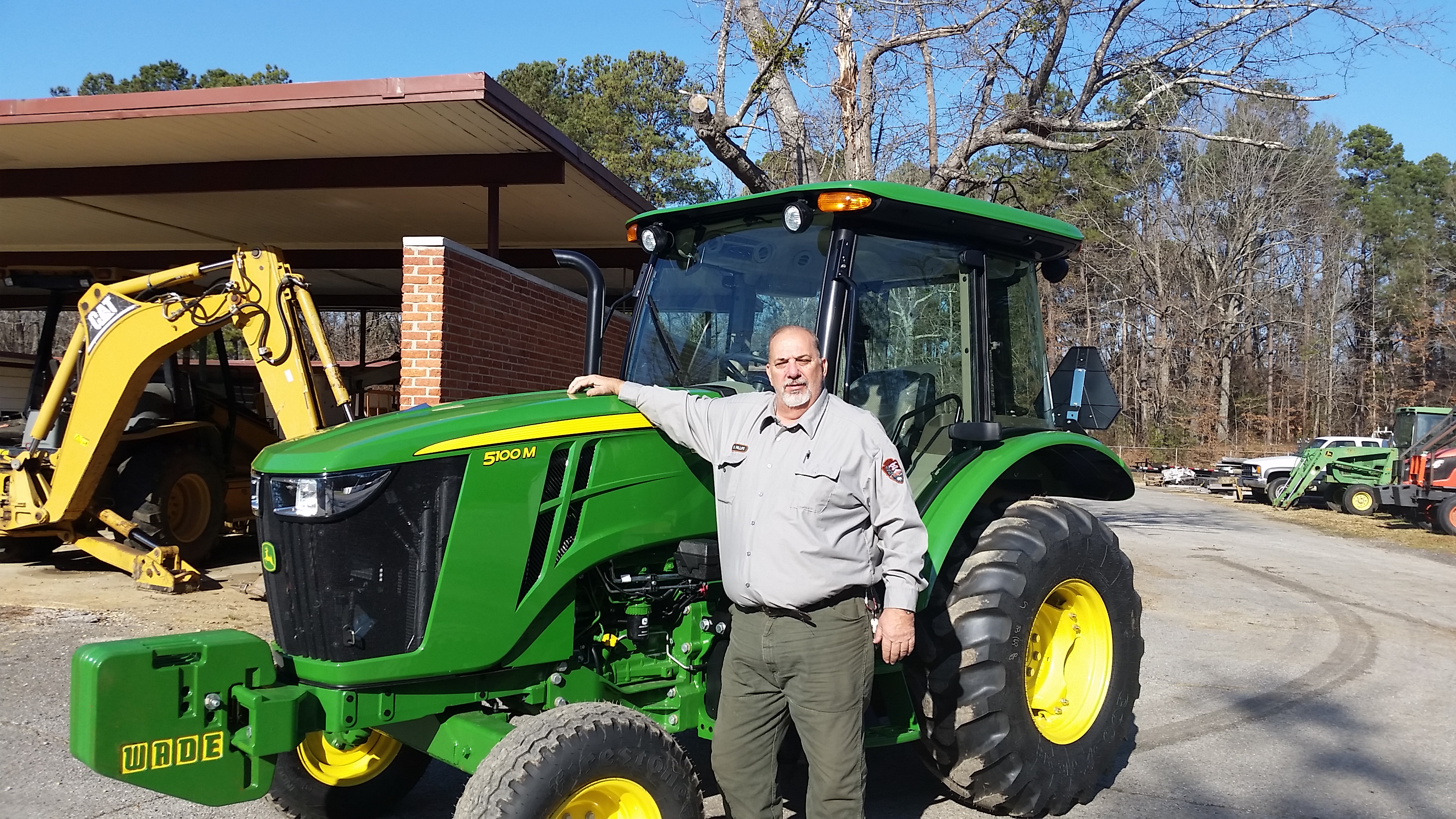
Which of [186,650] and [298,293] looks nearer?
[186,650]

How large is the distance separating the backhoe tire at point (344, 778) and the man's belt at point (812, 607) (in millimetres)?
1494

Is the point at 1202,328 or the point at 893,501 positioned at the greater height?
the point at 1202,328

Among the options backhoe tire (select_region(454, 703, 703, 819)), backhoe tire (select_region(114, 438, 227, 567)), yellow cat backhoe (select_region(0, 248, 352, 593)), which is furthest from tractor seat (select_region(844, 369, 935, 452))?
backhoe tire (select_region(114, 438, 227, 567))

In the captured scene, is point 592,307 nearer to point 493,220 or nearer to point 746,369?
point 746,369

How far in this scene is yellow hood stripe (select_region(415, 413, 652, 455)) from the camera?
9.62 ft

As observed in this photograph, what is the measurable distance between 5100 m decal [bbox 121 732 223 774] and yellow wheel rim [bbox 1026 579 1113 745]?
2.93 metres

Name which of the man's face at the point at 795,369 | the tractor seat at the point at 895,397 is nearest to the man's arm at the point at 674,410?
the man's face at the point at 795,369

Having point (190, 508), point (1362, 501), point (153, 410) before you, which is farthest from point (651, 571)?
point (1362, 501)

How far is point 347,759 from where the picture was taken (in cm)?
367

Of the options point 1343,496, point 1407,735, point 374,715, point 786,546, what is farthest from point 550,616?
point 1343,496

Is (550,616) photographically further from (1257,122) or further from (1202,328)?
(1202,328)

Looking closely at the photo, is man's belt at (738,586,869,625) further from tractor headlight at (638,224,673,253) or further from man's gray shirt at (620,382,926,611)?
tractor headlight at (638,224,673,253)

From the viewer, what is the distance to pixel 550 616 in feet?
10.2

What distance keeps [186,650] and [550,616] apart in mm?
963
